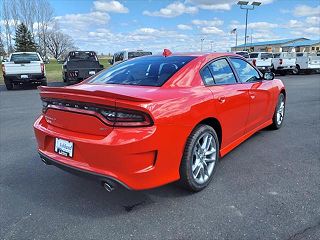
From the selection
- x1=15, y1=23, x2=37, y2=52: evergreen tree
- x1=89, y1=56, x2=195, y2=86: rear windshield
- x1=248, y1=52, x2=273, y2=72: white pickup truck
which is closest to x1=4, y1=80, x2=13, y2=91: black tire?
x1=89, y1=56, x2=195, y2=86: rear windshield

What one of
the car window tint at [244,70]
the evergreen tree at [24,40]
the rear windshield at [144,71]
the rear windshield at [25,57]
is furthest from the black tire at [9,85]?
the evergreen tree at [24,40]

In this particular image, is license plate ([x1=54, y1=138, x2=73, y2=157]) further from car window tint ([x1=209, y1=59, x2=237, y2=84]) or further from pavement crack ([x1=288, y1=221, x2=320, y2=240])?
pavement crack ([x1=288, y1=221, x2=320, y2=240])

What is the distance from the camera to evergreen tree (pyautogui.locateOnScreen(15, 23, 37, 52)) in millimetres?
55456

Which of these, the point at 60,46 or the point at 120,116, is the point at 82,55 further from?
the point at 60,46

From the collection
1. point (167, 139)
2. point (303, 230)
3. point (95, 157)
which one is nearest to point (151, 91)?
point (167, 139)

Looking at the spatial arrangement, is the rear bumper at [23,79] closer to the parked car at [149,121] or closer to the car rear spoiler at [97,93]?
the parked car at [149,121]

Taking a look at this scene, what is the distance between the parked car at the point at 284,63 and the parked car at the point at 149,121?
71.3ft

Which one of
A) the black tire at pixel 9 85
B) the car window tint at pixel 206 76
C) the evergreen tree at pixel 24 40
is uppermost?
the evergreen tree at pixel 24 40

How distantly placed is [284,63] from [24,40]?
50635 millimetres

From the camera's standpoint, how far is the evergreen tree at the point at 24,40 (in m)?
55.5

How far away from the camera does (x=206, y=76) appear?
3.80 meters

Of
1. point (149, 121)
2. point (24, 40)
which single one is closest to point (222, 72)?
point (149, 121)

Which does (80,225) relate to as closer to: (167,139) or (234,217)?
(167,139)

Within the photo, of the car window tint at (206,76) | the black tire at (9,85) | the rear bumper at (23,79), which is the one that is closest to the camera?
the car window tint at (206,76)
